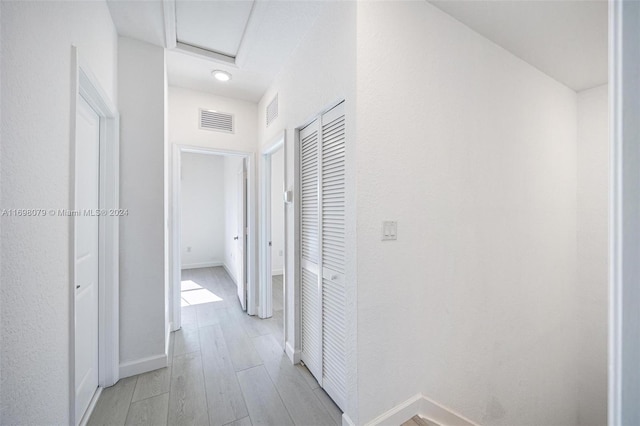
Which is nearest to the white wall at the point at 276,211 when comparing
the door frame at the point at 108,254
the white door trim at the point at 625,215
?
the door frame at the point at 108,254

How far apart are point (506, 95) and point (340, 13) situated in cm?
150

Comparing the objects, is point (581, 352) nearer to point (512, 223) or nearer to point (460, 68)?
point (512, 223)

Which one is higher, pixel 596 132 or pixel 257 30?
pixel 257 30

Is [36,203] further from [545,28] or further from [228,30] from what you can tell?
[545,28]

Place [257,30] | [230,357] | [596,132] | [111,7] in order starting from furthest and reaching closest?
[596,132]
[230,357]
[257,30]
[111,7]

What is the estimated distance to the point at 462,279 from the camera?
5.79 ft

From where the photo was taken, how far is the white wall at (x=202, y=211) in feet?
18.6

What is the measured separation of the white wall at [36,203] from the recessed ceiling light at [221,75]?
132 cm

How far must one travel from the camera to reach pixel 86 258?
163 cm

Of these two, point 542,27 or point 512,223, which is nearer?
point 542,27

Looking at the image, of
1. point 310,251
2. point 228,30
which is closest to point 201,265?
point 310,251

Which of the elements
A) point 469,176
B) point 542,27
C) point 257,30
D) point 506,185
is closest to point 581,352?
point 506,185

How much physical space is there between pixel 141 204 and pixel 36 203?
1.20 metres

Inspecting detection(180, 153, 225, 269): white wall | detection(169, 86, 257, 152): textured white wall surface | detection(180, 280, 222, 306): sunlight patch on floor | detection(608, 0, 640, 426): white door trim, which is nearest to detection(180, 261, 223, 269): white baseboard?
detection(180, 153, 225, 269): white wall
